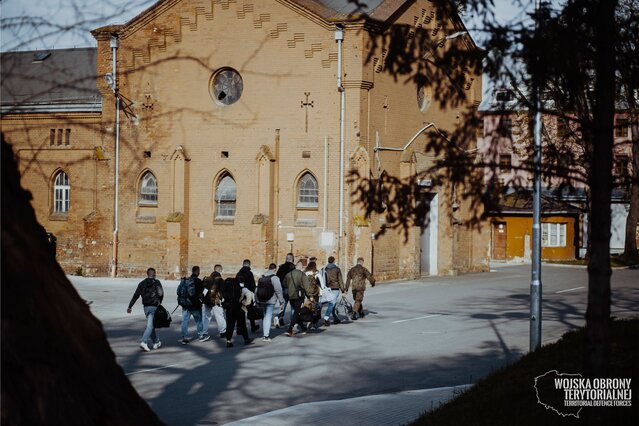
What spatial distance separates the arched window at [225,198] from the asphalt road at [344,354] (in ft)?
28.2

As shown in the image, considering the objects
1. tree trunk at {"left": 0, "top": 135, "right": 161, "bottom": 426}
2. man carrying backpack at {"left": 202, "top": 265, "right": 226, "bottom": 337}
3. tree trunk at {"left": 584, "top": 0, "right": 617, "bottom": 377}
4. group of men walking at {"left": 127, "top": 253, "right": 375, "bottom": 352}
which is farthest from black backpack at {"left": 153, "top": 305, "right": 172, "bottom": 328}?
tree trunk at {"left": 0, "top": 135, "right": 161, "bottom": 426}

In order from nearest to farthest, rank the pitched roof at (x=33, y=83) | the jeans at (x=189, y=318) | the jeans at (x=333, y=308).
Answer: the pitched roof at (x=33, y=83), the jeans at (x=189, y=318), the jeans at (x=333, y=308)

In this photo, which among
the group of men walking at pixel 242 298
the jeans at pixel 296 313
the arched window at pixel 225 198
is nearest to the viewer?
the group of men walking at pixel 242 298

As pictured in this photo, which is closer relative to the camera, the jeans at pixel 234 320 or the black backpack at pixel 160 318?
the black backpack at pixel 160 318

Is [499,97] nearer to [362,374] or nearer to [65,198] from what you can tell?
[362,374]

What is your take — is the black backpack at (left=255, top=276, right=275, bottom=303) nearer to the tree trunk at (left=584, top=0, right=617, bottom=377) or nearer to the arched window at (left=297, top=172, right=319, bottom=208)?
the tree trunk at (left=584, top=0, right=617, bottom=377)

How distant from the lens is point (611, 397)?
810 centimetres

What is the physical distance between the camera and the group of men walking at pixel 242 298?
19.8m

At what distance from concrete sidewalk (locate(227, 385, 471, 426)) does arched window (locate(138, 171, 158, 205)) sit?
2865 cm

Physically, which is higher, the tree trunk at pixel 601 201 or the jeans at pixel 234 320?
the tree trunk at pixel 601 201

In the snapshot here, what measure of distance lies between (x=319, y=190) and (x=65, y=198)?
13533 mm

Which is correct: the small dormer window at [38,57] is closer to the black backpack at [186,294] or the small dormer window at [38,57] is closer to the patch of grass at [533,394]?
the patch of grass at [533,394]

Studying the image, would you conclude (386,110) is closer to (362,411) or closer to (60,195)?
(60,195)

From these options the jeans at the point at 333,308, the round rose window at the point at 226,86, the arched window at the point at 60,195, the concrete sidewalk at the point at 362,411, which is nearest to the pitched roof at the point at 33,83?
the concrete sidewalk at the point at 362,411
